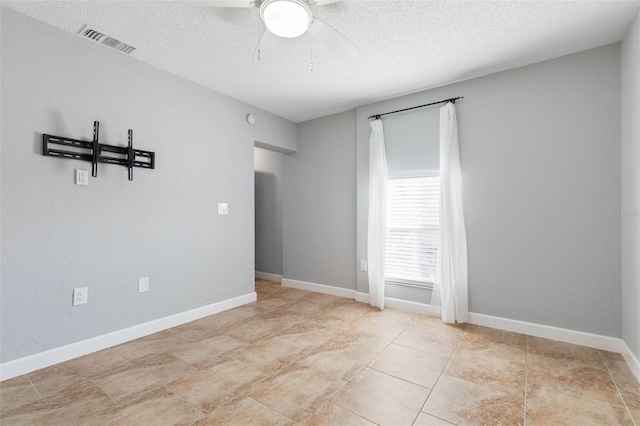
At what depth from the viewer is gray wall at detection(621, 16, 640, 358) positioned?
2.15 m

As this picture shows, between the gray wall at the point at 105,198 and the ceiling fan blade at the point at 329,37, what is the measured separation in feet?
6.10

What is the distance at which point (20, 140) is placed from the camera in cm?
218

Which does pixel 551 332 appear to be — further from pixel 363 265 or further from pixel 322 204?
pixel 322 204

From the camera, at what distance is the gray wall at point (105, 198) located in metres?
2.17

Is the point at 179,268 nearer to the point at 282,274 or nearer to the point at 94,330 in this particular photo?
the point at 94,330

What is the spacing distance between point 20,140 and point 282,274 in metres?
3.64

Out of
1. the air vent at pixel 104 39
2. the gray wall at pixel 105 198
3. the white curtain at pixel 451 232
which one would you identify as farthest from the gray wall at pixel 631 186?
the air vent at pixel 104 39

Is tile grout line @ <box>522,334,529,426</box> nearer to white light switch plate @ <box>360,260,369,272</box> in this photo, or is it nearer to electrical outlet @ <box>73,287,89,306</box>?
white light switch plate @ <box>360,260,369,272</box>

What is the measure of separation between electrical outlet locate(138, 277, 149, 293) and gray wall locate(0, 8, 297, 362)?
0.04 meters

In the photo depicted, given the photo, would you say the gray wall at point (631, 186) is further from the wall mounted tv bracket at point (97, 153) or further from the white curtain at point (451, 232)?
the wall mounted tv bracket at point (97, 153)

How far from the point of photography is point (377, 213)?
3764 mm

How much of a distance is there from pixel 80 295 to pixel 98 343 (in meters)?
0.45

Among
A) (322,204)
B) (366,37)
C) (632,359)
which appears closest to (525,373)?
(632,359)

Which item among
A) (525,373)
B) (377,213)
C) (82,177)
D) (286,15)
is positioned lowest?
(525,373)
